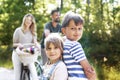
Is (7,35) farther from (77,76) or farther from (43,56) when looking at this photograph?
(77,76)

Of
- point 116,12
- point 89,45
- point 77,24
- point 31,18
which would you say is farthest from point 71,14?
point 116,12

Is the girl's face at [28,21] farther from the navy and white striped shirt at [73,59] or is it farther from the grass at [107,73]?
the grass at [107,73]

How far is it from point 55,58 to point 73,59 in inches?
5.8

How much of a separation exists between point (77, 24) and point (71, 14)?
3.6 inches

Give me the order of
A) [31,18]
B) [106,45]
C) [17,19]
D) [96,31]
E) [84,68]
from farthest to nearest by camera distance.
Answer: [17,19]
[96,31]
[106,45]
[31,18]
[84,68]

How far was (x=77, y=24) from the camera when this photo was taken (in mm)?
3451

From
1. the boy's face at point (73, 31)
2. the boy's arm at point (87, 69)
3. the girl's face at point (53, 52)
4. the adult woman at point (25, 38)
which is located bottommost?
the adult woman at point (25, 38)

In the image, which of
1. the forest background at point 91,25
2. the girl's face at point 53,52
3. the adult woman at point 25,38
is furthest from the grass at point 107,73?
the girl's face at point 53,52

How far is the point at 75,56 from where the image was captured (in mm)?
3375

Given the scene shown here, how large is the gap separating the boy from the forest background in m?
8.37

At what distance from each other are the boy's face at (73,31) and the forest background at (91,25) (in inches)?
329

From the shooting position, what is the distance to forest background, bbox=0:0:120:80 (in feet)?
47.8

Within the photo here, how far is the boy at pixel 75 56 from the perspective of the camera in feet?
11.1

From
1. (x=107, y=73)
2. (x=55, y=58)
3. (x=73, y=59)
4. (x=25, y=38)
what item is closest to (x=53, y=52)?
(x=55, y=58)
